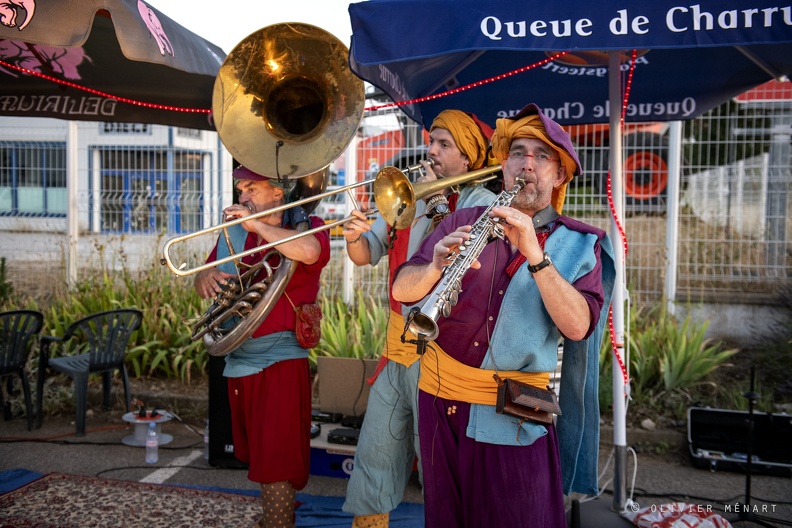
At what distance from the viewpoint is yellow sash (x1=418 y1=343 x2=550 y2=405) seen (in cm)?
248

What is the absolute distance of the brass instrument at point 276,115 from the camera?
3.31 meters

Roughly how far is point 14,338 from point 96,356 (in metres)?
0.61

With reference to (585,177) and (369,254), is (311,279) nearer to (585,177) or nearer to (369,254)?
(369,254)

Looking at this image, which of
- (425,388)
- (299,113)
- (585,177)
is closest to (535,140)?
(425,388)

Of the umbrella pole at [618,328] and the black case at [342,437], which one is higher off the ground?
the umbrella pole at [618,328]

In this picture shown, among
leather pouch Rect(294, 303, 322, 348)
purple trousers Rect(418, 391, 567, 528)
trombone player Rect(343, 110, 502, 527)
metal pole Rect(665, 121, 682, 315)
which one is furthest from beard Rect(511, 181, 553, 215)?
metal pole Rect(665, 121, 682, 315)

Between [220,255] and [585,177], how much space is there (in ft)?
14.8

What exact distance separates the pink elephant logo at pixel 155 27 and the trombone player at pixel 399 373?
1130 millimetres

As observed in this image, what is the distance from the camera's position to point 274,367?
3477 millimetres

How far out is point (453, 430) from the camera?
2566 mm

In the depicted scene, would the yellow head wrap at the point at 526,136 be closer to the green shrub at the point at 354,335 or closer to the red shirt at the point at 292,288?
the red shirt at the point at 292,288

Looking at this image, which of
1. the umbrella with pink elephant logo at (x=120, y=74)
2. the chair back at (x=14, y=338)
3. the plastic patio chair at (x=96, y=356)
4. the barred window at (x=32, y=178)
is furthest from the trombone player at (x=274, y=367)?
the barred window at (x=32, y=178)

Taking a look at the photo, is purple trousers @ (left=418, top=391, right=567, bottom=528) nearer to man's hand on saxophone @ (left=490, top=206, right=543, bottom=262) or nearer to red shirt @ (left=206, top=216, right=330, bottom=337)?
man's hand on saxophone @ (left=490, top=206, right=543, bottom=262)

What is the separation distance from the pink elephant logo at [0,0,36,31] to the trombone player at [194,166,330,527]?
1106 millimetres
